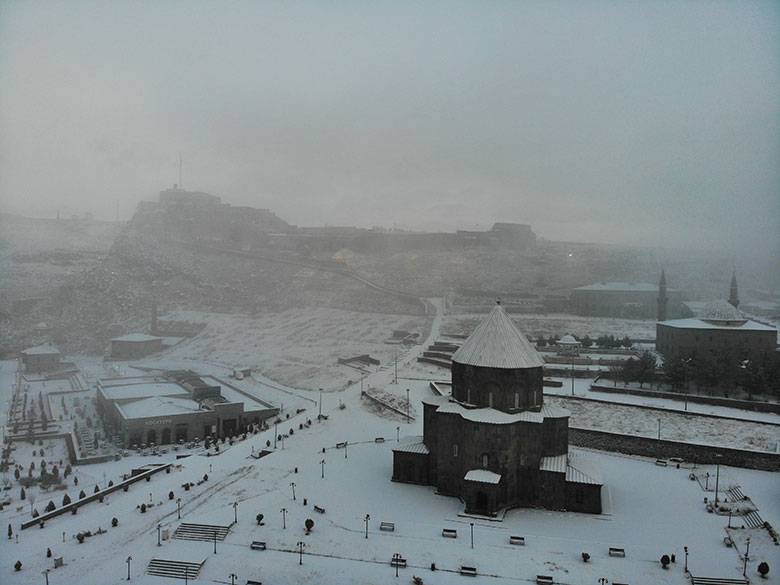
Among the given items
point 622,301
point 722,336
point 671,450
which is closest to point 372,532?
point 671,450

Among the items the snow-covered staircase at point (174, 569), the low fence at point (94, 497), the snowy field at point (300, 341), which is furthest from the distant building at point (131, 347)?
the snow-covered staircase at point (174, 569)

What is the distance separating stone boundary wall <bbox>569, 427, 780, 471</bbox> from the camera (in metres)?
26.6

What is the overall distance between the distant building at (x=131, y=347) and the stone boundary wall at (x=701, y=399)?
128 feet

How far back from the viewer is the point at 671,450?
93.9ft

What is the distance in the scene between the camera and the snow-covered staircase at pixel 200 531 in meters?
20.0

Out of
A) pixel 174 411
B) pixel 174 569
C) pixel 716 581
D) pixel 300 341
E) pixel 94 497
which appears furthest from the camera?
pixel 300 341

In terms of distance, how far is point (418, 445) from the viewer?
85.3 feet

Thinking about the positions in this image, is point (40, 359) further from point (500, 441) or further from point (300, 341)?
point (500, 441)

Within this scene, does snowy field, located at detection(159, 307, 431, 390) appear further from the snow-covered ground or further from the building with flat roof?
the snow-covered ground

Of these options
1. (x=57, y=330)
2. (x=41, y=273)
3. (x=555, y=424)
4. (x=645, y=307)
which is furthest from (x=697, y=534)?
(x=41, y=273)

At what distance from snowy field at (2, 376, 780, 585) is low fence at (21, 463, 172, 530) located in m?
0.46

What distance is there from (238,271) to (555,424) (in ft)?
214

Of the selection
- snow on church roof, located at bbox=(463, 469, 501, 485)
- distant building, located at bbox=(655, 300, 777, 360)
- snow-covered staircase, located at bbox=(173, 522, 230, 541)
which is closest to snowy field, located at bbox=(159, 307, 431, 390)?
distant building, located at bbox=(655, 300, 777, 360)

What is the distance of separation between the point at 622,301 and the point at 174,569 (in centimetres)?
5417
